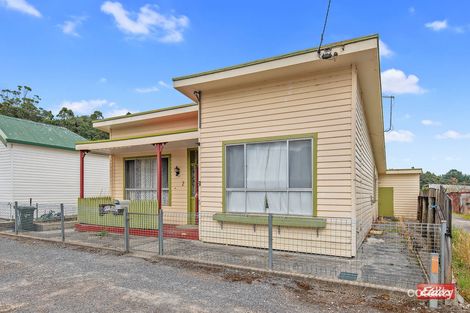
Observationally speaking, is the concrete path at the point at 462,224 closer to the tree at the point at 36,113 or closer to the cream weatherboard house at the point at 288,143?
the cream weatherboard house at the point at 288,143

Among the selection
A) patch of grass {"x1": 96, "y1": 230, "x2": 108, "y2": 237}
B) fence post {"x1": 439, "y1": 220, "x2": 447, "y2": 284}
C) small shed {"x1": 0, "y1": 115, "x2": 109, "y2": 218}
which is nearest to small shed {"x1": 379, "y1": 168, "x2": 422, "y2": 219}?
fence post {"x1": 439, "y1": 220, "x2": 447, "y2": 284}

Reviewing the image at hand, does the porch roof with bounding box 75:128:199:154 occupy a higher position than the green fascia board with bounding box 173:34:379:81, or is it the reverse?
the green fascia board with bounding box 173:34:379:81

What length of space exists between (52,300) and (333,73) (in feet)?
20.9

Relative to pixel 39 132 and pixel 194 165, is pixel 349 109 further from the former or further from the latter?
pixel 39 132

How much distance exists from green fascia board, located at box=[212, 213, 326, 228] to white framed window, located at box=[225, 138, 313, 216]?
14 cm

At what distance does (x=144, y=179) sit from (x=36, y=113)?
3309cm

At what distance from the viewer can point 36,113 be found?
117ft

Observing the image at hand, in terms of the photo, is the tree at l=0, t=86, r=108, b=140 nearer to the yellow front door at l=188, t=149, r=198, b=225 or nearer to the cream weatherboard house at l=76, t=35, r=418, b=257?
the yellow front door at l=188, t=149, r=198, b=225

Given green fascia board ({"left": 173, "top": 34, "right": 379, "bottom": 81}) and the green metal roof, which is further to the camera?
the green metal roof

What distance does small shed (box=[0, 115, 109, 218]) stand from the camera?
13.3 meters

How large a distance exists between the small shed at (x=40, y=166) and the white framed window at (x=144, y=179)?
3.35m

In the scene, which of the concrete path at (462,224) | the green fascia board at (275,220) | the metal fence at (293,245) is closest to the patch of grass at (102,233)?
the metal fence at (293,245)

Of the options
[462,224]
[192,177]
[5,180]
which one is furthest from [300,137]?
[5,180]

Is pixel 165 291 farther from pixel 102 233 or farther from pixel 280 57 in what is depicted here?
pixel 102 233
